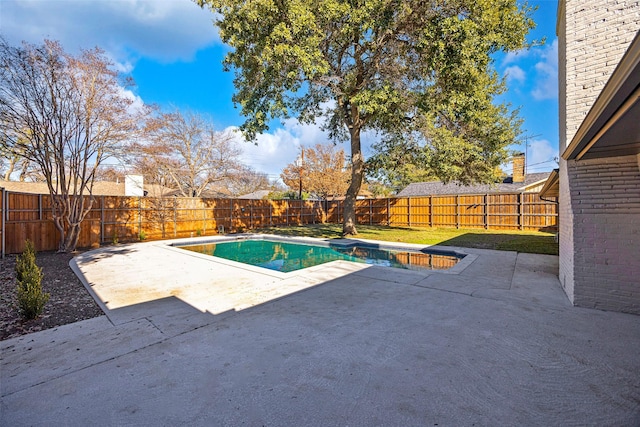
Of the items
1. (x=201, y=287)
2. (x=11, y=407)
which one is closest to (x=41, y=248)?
(x=201, y=287)

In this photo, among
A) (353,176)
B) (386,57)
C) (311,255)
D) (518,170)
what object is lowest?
(311,255)

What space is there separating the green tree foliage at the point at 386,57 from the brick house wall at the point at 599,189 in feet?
14.5

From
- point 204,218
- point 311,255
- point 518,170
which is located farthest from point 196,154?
point 518,170

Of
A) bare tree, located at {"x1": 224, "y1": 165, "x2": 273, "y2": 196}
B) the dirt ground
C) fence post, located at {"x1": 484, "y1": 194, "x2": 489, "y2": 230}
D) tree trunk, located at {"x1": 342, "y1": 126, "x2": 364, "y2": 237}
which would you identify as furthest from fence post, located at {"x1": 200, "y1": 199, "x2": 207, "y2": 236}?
fence post, located at {"x1": 484, "y1": 194, "x2": 489, "y2": 230}

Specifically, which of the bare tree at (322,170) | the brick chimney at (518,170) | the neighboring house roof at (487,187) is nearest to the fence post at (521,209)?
the neighboring house roof at (487,187)

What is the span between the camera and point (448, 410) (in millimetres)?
1865

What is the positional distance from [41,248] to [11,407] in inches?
399

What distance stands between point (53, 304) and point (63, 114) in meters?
6.73

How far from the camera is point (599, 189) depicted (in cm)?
373

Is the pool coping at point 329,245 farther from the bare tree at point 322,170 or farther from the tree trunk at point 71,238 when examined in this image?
the bare tree at point 322,170

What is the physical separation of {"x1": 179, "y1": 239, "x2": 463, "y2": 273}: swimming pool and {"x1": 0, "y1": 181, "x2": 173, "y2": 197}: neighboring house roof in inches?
434

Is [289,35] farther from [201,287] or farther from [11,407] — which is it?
[11,407]

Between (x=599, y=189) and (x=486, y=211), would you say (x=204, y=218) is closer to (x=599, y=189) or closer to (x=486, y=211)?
(x=599, y=189)

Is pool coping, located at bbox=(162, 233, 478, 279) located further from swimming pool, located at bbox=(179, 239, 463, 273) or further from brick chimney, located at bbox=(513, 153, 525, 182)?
brick chimney, located at bbox=(513, 153, 525, 182)
